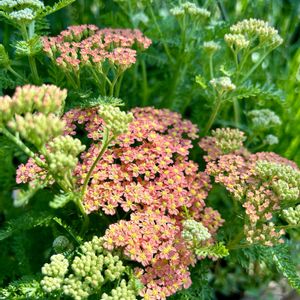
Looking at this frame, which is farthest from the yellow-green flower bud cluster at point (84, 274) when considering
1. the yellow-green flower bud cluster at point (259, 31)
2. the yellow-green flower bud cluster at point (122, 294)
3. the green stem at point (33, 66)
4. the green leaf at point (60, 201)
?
the yellow-green flower bud cluster at point (259, 31)

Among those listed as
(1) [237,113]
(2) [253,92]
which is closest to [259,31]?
(2) [253,92]

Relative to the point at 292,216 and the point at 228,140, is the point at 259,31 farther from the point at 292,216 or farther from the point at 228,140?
the point at 292,216

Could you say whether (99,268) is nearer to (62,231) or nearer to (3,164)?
(62,231)

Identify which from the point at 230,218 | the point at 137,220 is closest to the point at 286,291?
the point at 230,218

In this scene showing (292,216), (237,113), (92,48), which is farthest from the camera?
(237,113)

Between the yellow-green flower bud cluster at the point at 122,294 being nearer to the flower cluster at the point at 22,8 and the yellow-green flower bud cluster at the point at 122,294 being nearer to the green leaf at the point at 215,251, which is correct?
the green leaf at the point at 215,251

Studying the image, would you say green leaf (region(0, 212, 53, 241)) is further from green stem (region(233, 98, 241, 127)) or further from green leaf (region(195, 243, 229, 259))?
green stem (region(233, 98, 241, 127))

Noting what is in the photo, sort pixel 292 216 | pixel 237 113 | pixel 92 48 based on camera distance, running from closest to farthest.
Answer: pixel 292 216 → pixel 92 48 → pixel 237 113
